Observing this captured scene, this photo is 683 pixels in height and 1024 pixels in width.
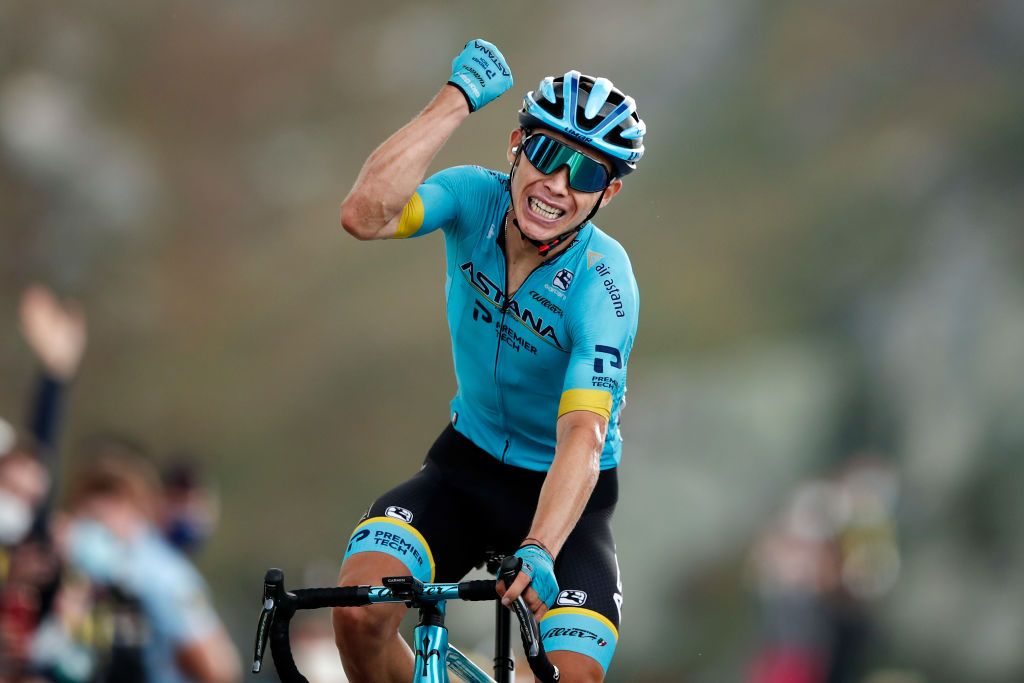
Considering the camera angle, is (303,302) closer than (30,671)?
No

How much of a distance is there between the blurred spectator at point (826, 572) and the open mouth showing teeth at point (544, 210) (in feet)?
29.1

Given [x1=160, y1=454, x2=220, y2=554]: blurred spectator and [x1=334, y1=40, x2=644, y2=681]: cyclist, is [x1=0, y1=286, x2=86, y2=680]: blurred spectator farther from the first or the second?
[x1=334, y1=40, x2=644, y2=681]: cyclist

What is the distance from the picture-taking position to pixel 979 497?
14.1 metres

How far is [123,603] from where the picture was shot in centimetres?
649

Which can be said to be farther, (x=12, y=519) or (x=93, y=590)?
(x=12, y=519)

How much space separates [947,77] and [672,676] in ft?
25.6

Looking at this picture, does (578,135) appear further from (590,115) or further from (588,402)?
(588,402)

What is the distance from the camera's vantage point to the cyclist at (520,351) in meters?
3.95

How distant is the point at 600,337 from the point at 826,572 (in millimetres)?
8787

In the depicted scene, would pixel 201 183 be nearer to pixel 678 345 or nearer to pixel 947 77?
pixel 678 345

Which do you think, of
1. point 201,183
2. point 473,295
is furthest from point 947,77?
point 473,295

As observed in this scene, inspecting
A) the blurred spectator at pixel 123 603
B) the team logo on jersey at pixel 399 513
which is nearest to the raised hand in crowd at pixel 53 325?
the blurred spectator at pixel 123 603

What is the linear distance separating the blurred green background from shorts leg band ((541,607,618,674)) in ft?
31.6

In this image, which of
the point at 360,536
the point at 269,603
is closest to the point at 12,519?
the point at 360,536
